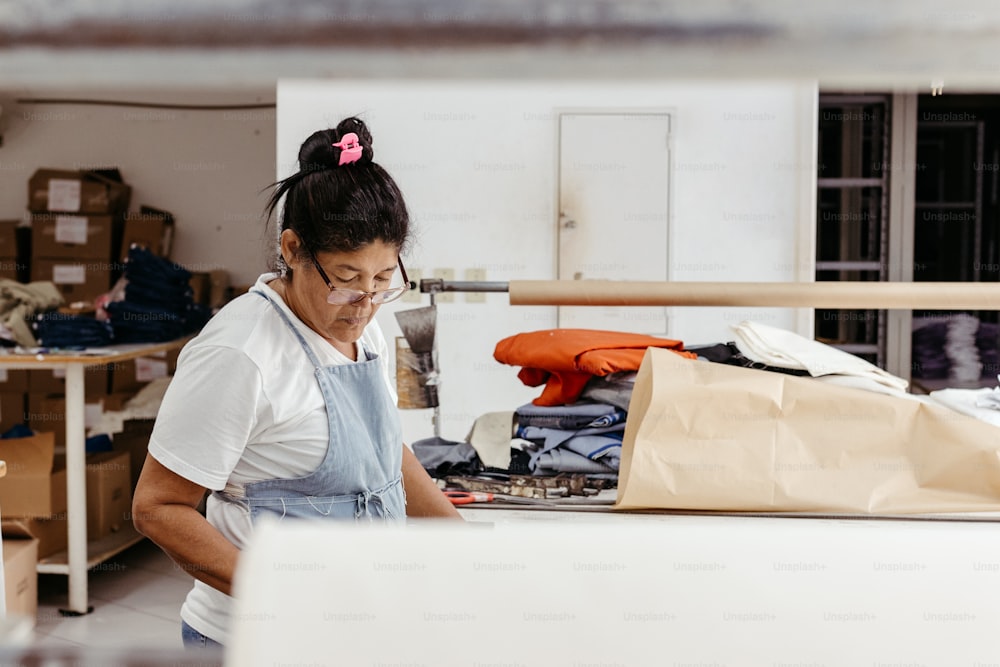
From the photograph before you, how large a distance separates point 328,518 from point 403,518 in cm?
14

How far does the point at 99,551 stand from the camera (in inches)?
154

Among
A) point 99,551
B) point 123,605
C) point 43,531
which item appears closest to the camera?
point 43,531

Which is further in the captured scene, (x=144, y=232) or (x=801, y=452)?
(x=144, y=232)

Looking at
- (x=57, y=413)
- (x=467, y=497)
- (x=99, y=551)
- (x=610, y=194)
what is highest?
(x=610, y=194)

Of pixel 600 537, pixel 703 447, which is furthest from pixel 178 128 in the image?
pixel 600 537

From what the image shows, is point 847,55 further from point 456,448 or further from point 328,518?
point 456,448

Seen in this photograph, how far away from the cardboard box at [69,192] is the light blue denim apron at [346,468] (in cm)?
395

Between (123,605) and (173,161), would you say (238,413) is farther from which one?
(173,161)

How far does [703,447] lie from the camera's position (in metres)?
1.47

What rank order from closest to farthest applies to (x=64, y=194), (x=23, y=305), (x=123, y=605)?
(x=123, y=605), (x=23, y=305), (x=64, y=194)

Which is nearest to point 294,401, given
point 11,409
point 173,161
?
point 11,409

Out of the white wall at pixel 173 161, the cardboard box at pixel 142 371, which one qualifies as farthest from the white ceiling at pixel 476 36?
the white wall at pixel 173 161

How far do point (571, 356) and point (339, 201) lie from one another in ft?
1.99

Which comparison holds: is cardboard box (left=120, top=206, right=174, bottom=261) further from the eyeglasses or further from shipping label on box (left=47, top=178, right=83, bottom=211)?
the eyeglasses
